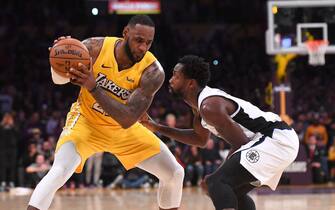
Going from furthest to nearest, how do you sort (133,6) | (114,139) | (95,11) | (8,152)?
(95,11) < (133,6) < (8,152) < (114,139)

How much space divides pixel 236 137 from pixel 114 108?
98cm

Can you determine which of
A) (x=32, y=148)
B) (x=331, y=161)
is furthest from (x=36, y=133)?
(x=331, y=161)

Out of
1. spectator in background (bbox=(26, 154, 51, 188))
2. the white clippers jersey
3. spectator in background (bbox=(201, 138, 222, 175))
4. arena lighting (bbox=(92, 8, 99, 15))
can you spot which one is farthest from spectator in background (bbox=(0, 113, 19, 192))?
the white clippers jersey

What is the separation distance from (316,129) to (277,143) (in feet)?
33.0

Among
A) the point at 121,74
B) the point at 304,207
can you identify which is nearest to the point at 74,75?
the point at 121,74

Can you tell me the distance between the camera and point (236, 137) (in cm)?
539

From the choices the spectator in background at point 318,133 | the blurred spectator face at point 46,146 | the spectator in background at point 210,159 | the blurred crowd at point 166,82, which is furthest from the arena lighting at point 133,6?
the spectator in background at point 318,133

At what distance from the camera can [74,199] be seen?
465 inches

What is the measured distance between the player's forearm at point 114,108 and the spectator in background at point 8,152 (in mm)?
9446

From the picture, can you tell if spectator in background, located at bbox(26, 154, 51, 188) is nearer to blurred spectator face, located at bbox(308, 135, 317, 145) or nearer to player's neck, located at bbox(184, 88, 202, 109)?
blurred spectator face, located at bbox(308, 135, 317, 145)

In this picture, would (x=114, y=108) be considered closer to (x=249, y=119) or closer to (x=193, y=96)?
(x=193, y=96)

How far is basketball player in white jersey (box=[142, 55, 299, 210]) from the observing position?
5293 millimetres

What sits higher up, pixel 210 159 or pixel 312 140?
pixel 312 140

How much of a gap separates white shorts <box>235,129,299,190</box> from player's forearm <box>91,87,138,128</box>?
91 centimetres
